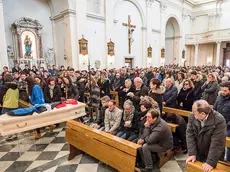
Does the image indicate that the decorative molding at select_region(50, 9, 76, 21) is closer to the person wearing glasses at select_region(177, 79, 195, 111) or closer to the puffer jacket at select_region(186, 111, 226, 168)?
the person wearing glasses at select_region(177, 79, 195, 111)

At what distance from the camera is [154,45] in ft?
51.1

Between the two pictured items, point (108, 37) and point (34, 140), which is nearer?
point (34, 140)

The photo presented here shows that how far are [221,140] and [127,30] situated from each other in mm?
12353

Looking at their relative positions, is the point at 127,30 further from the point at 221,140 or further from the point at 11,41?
the point at 221,140

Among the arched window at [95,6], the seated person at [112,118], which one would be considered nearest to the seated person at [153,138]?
the seated person at [112,118]

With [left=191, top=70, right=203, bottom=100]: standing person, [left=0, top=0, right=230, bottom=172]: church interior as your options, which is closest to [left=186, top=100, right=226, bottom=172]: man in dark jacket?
[left=0, top=0, right=230, bottom=172]: church interior

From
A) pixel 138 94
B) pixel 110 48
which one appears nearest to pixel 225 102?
pixel 138 94

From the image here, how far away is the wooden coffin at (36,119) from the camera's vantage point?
296 centimetres

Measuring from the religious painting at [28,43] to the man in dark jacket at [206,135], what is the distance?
34.0 feet

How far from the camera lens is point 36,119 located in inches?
131

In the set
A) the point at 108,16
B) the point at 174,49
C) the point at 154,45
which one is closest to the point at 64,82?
the point at 108,16

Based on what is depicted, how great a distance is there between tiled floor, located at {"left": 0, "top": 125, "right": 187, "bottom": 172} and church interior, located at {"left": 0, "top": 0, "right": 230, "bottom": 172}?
17mm

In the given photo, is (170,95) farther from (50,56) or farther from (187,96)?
(50,56)

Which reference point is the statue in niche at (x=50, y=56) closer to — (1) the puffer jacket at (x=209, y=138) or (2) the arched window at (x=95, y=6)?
(2) the arched window at (x=95, y=6)
